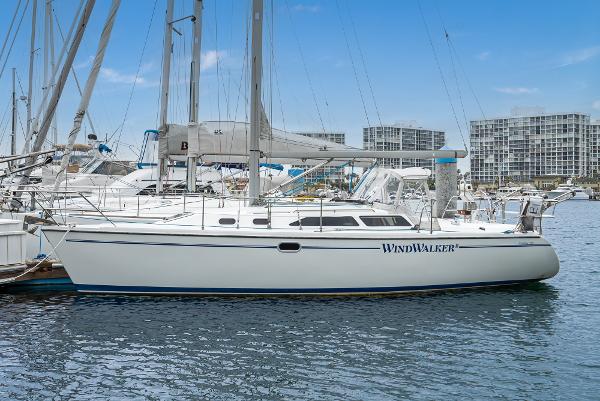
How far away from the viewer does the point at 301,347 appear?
10961 millimetres

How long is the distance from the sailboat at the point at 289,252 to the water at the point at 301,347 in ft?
1.46

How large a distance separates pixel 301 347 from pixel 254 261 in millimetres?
3608

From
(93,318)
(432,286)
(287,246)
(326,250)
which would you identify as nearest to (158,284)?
(93,318)

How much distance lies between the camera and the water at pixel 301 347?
898cm

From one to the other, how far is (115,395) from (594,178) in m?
190

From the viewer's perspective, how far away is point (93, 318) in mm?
12867

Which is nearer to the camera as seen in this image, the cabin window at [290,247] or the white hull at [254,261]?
the white hull at [254,261]

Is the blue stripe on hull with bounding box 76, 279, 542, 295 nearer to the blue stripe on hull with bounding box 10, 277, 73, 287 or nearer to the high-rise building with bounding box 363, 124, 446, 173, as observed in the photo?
the blue stripe on hull with bounding box 10, 277, 73, 287

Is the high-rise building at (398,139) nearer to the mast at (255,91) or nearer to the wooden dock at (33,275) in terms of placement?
the mast at (255,91)

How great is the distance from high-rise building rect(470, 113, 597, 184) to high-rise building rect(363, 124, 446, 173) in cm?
13996

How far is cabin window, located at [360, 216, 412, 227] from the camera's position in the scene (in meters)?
15.4

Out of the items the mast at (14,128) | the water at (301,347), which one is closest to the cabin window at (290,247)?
the water at (301,347)

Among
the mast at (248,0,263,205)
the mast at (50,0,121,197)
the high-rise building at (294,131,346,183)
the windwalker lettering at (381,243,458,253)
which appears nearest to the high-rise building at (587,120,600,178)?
the high-rise building at (294,131,346,183)

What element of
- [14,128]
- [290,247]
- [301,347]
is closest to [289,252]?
[290,247]
